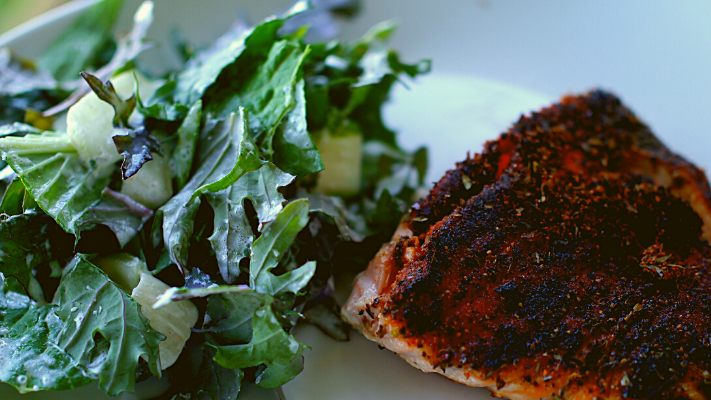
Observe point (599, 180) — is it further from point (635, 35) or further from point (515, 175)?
point (635, 35)

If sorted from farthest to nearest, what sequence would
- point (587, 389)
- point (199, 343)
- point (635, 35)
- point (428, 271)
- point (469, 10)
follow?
point (469, 10), point (635, 35), point (199, 343), point (428, 271), point (587, 389)

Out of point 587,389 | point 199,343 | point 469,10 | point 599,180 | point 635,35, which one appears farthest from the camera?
point 469,10

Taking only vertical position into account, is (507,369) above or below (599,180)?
below

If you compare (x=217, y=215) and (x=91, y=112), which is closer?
(x=217, y=215)

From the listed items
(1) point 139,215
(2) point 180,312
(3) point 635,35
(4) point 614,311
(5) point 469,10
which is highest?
(3) point 635,35

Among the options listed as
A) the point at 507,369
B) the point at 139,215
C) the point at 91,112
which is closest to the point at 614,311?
the point at 507,369

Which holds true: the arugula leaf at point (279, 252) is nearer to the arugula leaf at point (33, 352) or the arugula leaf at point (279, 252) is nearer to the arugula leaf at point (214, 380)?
the arugula leaf at point (214, 380)

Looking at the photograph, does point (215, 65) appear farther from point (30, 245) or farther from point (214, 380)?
point (214, 380)

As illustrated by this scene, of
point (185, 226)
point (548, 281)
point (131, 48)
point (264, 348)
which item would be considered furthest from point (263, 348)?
point (131, 48)
